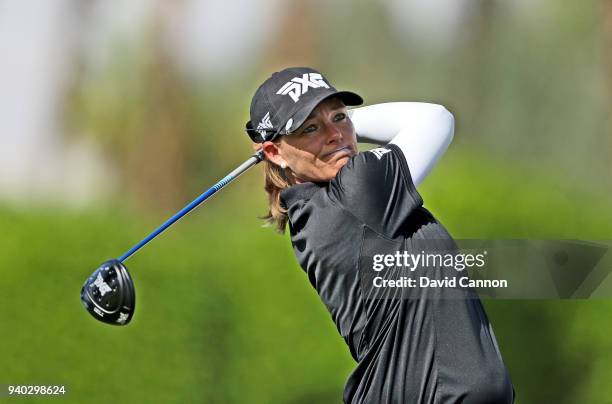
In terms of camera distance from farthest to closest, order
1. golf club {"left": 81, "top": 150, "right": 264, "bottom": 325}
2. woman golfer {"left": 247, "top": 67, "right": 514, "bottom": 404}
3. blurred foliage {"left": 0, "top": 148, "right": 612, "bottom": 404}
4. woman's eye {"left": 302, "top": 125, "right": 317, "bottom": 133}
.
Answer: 1. blurred foliage {"left": 0, "top": 148, "right": 612, "bottom": 404}
2. golf club {"left": 81, "top": 150, "right": 264, "bottom": 325}
3. woman's eye {"left": 302, "top": 125, "right": 317, "bottom": 133}
4. woman golfer {"left": 247, "top": 67, "right": 514, "bottom": 404}

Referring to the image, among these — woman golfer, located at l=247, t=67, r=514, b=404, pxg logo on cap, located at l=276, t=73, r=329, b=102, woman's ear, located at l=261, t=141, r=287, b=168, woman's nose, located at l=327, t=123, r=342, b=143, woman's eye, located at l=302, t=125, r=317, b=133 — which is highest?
pxg logo on cap, located at l=276, t=73, r=329, b=102

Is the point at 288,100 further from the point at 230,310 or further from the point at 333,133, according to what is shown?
the point at 230,310

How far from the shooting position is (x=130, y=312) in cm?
154

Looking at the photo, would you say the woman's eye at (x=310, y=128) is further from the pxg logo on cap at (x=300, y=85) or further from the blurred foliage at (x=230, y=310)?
the blurred foliage at (x=230, y=310)

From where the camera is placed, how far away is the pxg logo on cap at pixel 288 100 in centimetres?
122

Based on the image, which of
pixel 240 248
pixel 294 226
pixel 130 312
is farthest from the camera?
pixel 240 248

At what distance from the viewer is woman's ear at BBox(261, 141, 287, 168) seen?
4.25 ft

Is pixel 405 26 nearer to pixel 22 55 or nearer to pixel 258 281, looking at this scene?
pixel 258 281

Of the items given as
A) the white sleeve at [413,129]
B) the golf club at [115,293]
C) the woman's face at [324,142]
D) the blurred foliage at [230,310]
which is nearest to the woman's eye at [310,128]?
the woman's face at [324,142]

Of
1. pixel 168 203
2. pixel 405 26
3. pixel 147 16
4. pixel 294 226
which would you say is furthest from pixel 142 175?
pixel 294 226

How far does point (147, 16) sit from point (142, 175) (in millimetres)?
425

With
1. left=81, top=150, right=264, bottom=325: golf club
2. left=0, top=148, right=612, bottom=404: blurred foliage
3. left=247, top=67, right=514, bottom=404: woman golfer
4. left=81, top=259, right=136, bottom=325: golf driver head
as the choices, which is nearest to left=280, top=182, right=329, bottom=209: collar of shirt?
left=247, top=67, right=514, bottom=404: woman golfer

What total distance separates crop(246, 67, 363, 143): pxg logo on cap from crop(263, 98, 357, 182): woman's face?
20 millimetres

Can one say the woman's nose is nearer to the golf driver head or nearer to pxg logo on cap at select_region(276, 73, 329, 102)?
pxg logo on cap at select_region(276, 73, 329, 102)
